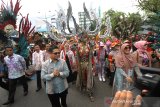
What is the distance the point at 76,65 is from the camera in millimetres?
8070

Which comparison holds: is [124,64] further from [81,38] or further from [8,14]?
[8,14]

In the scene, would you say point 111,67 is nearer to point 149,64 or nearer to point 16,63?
point 149,64

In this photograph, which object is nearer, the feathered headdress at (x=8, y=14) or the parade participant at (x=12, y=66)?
the parade participant at (x=12, y=66)

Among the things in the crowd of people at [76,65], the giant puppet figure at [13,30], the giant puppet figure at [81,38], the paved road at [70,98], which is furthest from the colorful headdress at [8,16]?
the giant puppet figure at [81,38]

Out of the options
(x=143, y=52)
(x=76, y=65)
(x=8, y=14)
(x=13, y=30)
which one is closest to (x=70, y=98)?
(x=76, y=65)

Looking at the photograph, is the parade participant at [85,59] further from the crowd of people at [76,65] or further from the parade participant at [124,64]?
the parade participant at [124,64]

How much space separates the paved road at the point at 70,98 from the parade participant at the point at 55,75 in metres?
1.51

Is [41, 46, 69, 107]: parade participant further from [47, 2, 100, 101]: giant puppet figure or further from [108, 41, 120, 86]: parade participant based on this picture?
[108, 41, 120, 86]: parade participant

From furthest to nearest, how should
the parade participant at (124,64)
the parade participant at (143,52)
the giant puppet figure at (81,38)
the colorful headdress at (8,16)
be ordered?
the colorful headdress at (8,16)
the giant puppet figure at (81,38)
the parade participant at (143,52)
the parade participant at (124,64)

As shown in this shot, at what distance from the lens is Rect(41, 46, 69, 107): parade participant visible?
16.8ft

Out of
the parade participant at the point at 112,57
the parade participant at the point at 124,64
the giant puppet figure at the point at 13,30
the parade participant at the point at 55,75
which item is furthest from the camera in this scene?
the giant puppet figure at the point at 13,30

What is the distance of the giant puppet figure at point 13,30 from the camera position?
9.49m

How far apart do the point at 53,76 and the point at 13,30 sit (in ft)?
17.8

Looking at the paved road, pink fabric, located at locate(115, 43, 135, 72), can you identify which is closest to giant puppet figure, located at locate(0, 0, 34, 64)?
the paved road
